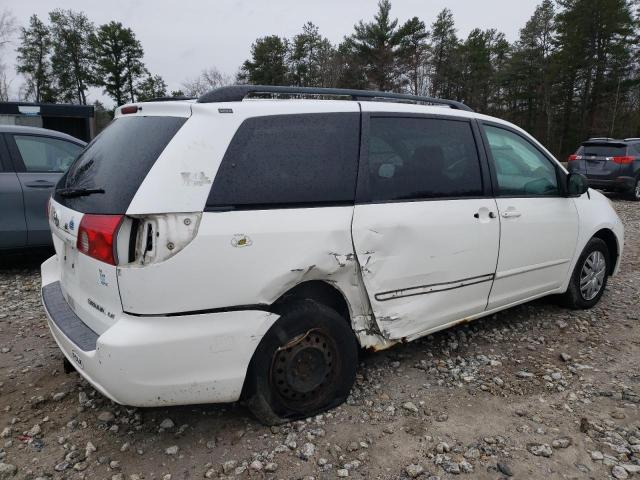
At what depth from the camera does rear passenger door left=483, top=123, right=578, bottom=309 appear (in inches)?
131

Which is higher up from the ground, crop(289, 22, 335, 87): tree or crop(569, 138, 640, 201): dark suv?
crop(289, 22, 335, 87): tree

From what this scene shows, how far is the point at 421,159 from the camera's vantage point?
9.68 ft

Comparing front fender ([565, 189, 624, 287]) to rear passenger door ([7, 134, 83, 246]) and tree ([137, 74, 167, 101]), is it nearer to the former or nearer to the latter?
rear passenger door ([7, 134, 83, 246])

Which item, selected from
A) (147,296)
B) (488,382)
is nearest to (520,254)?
(488,382)

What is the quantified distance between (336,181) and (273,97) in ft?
2.11

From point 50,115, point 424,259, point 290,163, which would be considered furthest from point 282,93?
point 50,115

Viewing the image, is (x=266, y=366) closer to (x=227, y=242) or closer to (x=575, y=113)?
(x=227, y=242)

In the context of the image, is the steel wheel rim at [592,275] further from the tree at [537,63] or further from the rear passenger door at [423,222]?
the tree at [537,63]

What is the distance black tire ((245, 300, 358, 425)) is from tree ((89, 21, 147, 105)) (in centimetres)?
4813

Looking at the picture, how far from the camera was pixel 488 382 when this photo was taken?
3.09m

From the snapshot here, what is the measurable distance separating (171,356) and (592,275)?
3.89 meters

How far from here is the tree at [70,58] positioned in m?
44.0

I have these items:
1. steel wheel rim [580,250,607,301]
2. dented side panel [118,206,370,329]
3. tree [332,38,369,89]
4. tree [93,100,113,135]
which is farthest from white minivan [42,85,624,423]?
tree [93,100,113,135]

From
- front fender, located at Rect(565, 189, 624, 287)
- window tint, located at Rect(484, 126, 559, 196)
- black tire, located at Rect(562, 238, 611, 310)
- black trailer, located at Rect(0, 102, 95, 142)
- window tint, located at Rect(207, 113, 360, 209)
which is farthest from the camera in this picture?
black trailer, located at Rect(0, 102, 95, 142)
